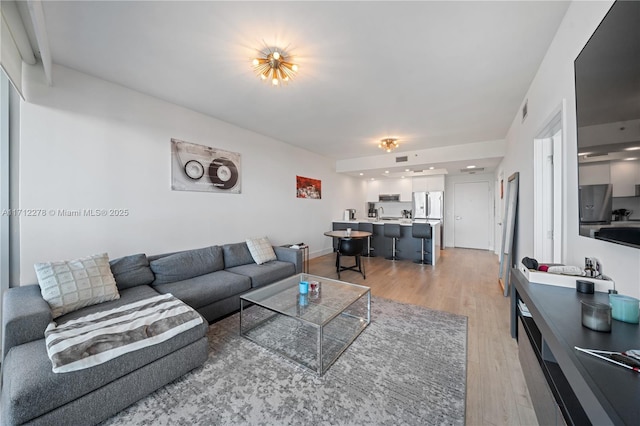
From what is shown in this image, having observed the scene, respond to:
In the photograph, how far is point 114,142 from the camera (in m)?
2.68

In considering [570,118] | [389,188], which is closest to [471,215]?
[389,188]

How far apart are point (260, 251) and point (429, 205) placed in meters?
5.46

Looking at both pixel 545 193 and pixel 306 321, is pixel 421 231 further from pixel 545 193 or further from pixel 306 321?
Result: pixel 306 321

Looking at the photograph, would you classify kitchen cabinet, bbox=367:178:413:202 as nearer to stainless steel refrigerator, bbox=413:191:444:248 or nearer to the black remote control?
stainless steel refrigerator, bbox=413:191:444:248

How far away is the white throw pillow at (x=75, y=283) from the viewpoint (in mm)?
1879

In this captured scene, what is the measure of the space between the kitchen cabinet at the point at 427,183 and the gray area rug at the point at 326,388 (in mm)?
5452

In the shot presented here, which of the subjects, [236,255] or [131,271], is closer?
[131,271]

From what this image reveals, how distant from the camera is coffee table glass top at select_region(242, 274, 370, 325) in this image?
6.93 ft

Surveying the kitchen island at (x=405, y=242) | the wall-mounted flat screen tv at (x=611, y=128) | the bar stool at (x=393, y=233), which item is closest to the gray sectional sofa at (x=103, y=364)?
the wall-mounted flat screen tv at (x=611, y=128)

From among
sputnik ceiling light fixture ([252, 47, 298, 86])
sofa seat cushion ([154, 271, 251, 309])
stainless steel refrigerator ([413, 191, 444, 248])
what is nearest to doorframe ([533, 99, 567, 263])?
sputnik ceiling light fixture ([252, 47, 298, 86])

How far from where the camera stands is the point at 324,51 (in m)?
2.11

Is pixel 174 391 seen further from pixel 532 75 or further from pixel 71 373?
pixel 532 75

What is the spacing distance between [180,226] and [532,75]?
176 inches

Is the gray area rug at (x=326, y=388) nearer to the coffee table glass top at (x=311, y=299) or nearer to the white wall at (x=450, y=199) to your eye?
the coffee table glass top at (x=311, y=299)
